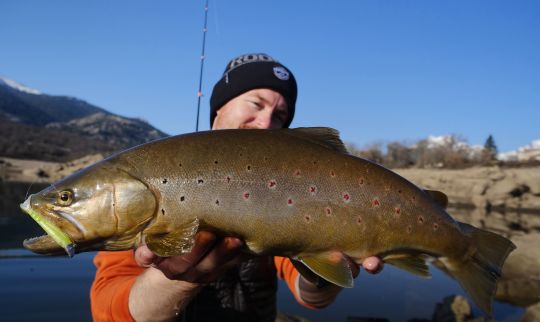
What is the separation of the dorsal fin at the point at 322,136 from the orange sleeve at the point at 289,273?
175 centimetres

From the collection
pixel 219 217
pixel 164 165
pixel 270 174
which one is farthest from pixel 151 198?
pixel 270 174

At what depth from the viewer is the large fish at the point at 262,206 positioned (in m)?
2.00

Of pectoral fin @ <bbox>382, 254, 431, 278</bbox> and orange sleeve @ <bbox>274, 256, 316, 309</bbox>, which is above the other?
pectoral fin @ <bbox>382, 254, 431, 278</bbox>

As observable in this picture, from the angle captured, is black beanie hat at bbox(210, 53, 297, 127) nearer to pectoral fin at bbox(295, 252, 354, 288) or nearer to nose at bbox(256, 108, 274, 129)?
nose at bbox(256, 108, 274, 129)

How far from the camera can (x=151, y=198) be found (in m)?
2.04

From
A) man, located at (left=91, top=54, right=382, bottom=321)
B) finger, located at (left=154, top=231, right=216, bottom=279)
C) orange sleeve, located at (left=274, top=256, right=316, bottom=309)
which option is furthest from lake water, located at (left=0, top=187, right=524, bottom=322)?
finger, located at (left=154, top=231, right=216, bottom=279)

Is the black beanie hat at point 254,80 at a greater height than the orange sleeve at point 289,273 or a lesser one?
greater

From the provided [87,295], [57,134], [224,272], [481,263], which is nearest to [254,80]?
[224,272]

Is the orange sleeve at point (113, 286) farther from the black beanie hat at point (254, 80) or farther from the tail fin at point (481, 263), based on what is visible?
the tail fin at point (481, 263)

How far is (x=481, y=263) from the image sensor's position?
2.51 meters

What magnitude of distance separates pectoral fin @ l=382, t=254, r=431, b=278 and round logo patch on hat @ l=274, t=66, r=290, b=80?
2.64 metres

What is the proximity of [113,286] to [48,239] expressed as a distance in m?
1.13

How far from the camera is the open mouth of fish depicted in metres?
1.90

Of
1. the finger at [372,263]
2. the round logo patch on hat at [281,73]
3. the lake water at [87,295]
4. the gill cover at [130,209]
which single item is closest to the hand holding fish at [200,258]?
the gill cover at [130,209]
